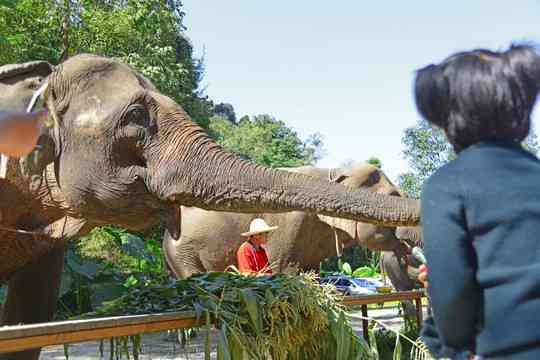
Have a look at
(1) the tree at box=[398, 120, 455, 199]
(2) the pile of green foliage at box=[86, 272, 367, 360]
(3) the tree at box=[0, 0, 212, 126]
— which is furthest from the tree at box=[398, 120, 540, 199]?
(2) the pile of green foliage at box=[86, 272, 367, 360]

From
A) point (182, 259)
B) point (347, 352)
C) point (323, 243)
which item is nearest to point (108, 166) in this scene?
point (347, 352)

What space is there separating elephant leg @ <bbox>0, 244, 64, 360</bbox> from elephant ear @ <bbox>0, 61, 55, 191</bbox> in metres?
0.63

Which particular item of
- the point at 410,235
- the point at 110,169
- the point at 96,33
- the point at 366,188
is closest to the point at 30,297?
the point at 110,169

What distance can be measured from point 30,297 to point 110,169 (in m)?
1.13

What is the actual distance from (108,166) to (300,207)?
3.51 ft

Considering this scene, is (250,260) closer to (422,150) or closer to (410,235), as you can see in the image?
(410,235)

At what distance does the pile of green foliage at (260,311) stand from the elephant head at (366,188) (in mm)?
3939

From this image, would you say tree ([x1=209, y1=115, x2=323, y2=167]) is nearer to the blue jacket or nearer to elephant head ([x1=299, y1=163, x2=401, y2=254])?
elephant head ([x1=299, y1=163, x2=401, y2=254])

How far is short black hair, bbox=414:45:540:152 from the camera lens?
157cm

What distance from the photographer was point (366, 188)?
8219 millimetres

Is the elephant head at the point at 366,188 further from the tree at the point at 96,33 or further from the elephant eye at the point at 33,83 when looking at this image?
the tree at the point at 96,33

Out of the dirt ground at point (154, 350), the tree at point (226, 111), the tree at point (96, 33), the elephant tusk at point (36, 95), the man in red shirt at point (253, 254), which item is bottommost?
the dirt ground at point (154, 350)

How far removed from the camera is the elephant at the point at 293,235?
816 centimetres

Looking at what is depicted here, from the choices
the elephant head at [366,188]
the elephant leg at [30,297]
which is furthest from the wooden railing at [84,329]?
the elephant head at [366,188]
